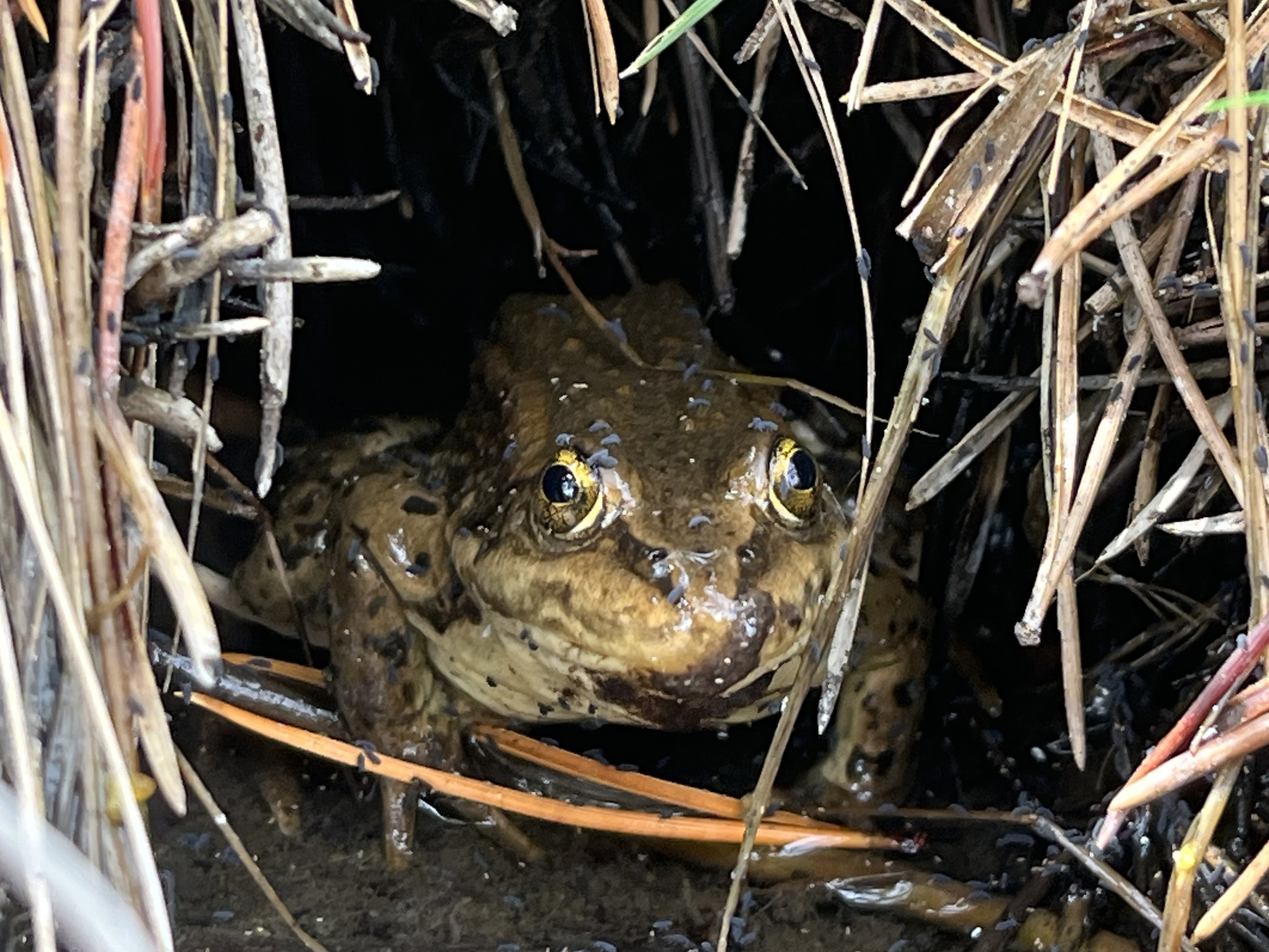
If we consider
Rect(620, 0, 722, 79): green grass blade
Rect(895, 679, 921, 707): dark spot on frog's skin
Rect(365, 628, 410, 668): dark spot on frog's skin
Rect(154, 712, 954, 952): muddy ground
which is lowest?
Rect(154, 712, 954, 952): muddy ground

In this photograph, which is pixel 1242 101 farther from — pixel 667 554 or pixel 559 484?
pixel 559 484

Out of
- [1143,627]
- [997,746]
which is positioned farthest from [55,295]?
[1143,627]

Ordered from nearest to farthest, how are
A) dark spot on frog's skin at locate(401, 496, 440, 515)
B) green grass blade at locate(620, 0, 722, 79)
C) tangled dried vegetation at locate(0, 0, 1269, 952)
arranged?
1. tangled dried vegetation at locate(0, 0, 1269, 952)
2. green grass blade at locate(620, 0, 722, 79)
3. dark spot on frog's skin at locate(401, 496, 440, 515)

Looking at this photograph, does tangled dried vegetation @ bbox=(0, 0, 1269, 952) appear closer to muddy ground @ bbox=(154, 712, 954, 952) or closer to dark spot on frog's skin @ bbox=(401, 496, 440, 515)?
muddy ground @ bbox=(154, 712, 954, 952)

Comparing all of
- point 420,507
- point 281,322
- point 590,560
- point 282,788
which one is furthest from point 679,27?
point 282,788

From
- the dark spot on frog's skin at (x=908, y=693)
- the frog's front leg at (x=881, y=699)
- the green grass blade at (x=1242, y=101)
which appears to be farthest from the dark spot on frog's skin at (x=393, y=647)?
the green grass blade at (x=1242, y=101)

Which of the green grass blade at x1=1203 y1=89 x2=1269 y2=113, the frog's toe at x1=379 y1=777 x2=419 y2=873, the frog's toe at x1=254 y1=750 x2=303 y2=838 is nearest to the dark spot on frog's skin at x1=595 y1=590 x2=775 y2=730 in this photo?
the frog's toe at x1=379 y1=777 x2=419 y2=873

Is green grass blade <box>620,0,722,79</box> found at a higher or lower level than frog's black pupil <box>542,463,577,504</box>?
higher

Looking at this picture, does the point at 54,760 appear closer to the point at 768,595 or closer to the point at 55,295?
the point at 55,295
